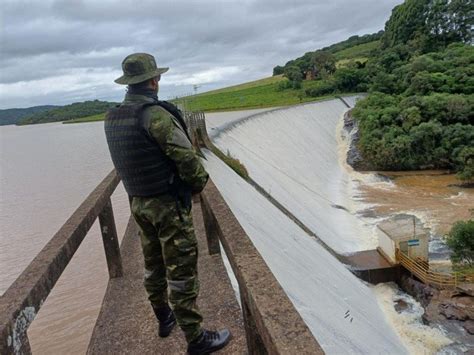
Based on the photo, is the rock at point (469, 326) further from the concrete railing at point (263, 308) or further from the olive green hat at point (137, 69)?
the olive green hat at point (137, 69)

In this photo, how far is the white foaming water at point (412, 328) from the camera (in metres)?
9.88

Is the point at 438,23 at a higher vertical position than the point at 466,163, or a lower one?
higher

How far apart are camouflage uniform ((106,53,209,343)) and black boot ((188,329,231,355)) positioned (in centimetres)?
7

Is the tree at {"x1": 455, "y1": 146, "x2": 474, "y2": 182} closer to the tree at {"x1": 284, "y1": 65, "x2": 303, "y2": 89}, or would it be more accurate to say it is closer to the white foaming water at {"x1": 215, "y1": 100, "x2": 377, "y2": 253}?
the white foaming water at {"x1": 215, "y1": 100, "x2": 377, "y2": 253}

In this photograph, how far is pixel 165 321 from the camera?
3.27 meters

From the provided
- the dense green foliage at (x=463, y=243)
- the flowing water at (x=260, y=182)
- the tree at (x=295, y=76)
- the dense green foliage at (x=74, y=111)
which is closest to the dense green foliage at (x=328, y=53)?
the tree at (x=295, y=76)

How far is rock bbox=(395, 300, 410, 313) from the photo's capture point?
38.1 feet

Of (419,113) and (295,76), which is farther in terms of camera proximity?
(295,76)

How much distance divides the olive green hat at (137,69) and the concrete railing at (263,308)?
1020 millimetres

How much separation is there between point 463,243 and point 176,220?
1248 cm

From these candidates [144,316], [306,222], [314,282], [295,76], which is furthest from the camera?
[295,76]

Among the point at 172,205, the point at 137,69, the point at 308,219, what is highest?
the point at 137,69

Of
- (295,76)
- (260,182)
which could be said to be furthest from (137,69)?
(295,76)

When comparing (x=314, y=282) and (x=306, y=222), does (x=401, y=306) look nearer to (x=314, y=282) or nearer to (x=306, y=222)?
(x=306, y=222)
